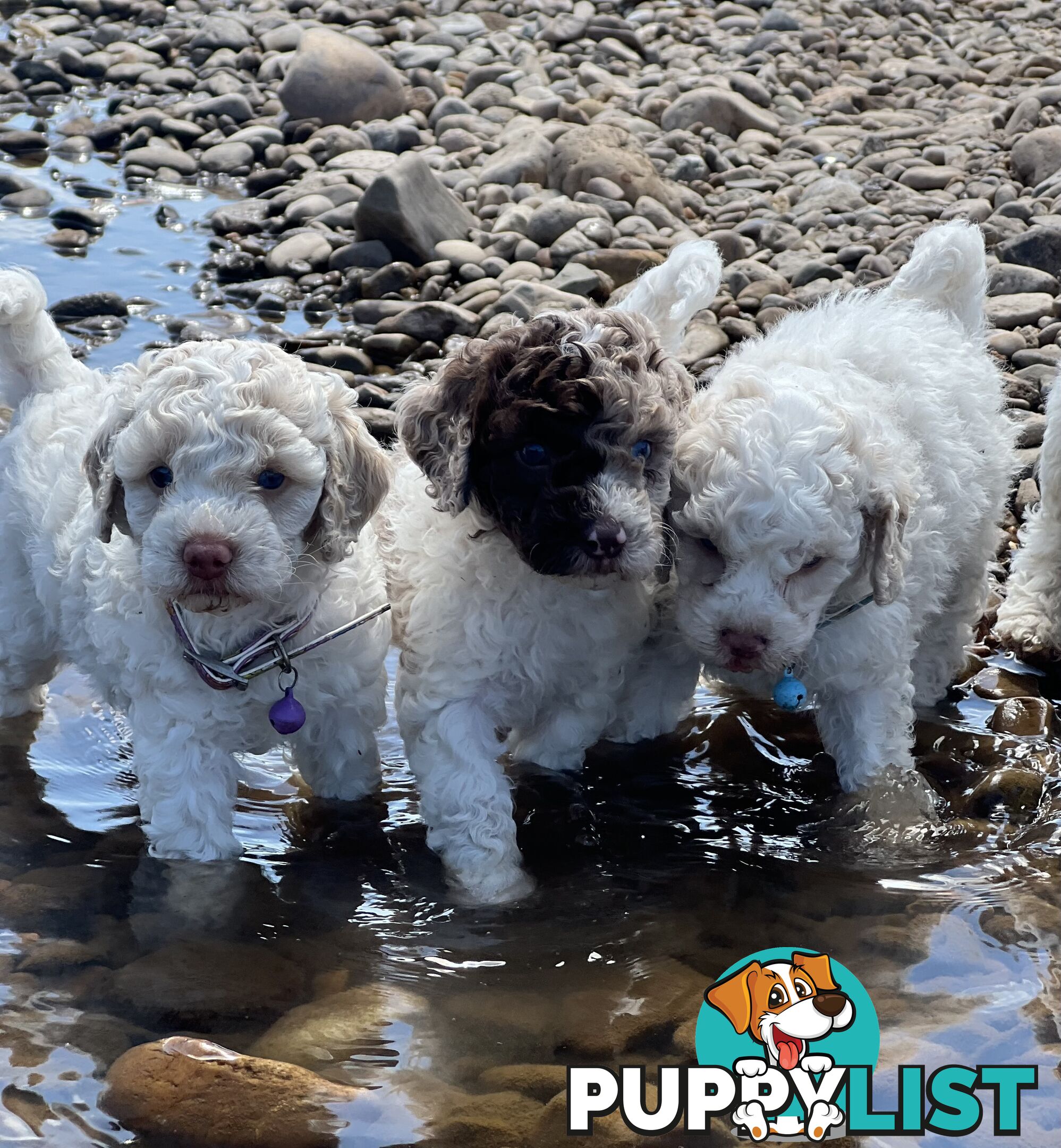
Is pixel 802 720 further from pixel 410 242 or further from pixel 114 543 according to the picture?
pixel 410 242

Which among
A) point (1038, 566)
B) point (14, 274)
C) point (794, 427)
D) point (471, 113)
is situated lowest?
point (1038, 566)

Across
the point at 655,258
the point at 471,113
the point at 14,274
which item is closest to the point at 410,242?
the point at 655,258

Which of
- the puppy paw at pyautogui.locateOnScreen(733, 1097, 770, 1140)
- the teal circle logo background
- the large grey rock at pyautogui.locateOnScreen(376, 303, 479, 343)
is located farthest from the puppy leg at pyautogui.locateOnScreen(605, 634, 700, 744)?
the large grey rock at pyautogui.locateOnScreen(376, 303, 479, 343)

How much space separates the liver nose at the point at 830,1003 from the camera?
400cm

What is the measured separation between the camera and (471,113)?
42.4 feet

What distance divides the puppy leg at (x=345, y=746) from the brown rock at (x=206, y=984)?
2.55 ft

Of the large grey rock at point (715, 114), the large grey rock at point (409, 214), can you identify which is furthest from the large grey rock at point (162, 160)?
the large grey rock at point (715, 114)

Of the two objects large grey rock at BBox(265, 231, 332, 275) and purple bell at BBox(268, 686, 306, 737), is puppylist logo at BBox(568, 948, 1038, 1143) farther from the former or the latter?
large grey rock at BBox(265, 231, 332, 275)

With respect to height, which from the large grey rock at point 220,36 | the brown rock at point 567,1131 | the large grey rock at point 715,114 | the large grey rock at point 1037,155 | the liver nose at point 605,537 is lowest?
the brown rock at point 567,1131

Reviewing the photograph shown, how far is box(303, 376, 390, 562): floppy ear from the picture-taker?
430 cm

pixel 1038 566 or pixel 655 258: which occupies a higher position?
pixel 655 258

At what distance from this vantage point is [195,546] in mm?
3963

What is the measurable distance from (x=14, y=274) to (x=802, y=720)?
3.58 meters

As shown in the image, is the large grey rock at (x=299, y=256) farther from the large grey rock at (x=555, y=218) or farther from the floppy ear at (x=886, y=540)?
the floppy ear at (x=886, y=540)
